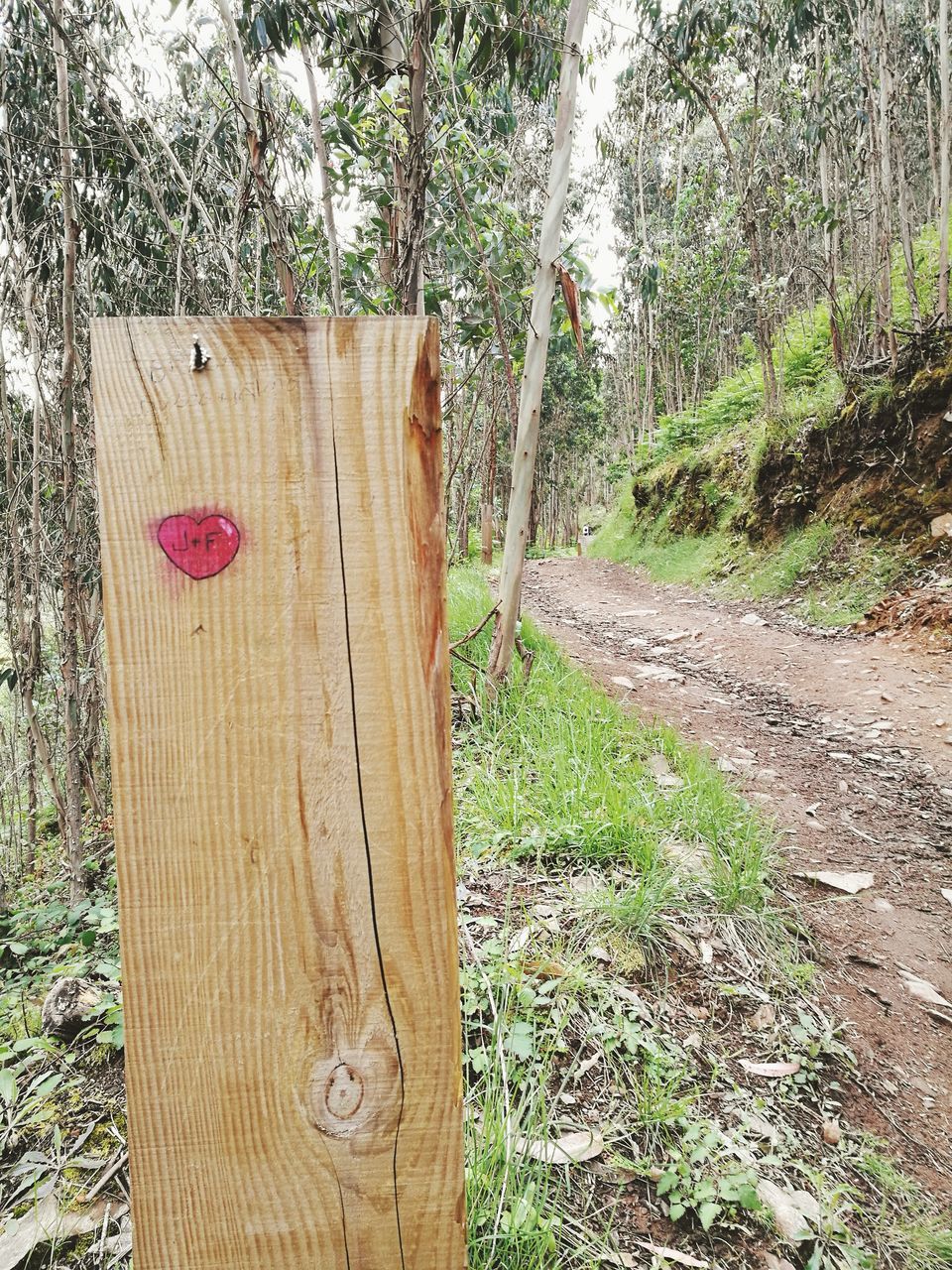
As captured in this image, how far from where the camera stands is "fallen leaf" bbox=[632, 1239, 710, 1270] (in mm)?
1237

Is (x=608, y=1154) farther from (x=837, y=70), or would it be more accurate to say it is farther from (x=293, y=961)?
(x=837, y=70)

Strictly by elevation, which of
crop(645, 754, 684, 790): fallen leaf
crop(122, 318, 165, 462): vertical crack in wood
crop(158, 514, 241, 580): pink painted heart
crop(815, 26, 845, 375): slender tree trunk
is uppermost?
crop(815, 26, 845, 375): slender tree trunk

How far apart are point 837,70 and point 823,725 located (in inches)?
318

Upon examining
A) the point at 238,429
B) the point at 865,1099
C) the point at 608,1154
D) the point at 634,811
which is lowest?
the point at 865,1099

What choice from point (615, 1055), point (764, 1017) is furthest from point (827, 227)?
point (615, 1055)

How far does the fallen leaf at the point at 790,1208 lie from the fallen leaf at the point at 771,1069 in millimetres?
275

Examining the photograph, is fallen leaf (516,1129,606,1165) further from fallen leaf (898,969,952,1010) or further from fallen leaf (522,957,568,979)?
fallen leaf (898,969,952,1010)

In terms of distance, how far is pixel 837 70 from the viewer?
7770 mm

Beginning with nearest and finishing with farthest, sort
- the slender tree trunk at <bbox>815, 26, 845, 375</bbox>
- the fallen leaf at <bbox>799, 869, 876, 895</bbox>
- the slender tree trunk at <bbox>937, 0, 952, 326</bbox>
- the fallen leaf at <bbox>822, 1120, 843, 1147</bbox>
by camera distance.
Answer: the fallen leaf at <bbox>822, 1120, 843, 1147</bbox>, the fallen leaf at <bbox>799, 869, 876, 895</bbox>, the slender tree trunk at <bbox>937, 0, 952, 326</bbox>, the slender tree trunk at <bbox>815, 26, 845, 375</bbox>

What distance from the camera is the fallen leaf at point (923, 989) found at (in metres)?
1.97

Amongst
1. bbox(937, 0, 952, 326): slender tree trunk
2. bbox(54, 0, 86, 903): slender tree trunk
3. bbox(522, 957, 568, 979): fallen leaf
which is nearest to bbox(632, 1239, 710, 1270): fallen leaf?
bbox(522, 957, 568, 979): fallen leaf

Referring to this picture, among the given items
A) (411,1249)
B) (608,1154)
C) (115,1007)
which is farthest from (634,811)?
(411,1249)

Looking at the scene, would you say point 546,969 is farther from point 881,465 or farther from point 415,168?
point 881,465

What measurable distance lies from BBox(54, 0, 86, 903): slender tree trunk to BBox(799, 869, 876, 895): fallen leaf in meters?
3.17
